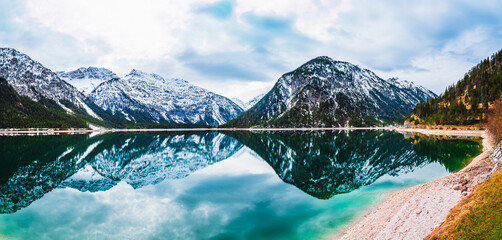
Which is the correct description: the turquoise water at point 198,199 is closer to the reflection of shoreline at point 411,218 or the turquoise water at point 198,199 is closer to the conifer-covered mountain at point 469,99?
the reflection of shoreline at point 411,218

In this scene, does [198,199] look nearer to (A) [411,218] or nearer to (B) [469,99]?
(A) [411,218]

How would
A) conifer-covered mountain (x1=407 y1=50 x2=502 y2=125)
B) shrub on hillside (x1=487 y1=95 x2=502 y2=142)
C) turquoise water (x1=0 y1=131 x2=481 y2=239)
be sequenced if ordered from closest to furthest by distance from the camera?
1. turquoise water (x1=0 y1=131 x2=481 y2=239)
2. shrub on hillside (x1=487 y1=95 x2=502 y2=142)
3. conifer-covered mountain (x1=407 y1=50 x2=502 y2=125)

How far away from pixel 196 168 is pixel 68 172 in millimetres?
24675

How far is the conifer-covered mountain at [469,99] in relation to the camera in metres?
140

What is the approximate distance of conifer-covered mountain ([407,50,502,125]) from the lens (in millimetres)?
140000

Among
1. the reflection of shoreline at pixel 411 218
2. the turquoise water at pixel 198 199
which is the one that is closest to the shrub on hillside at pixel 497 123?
the turquoise water at pixel 198 199

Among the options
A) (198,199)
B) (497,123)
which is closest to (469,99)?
(497,123)

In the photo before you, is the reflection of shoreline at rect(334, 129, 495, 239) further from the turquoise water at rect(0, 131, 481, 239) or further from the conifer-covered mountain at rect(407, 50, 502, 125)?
the conifer-covered mountain at rect(407, 50, 502, 125)

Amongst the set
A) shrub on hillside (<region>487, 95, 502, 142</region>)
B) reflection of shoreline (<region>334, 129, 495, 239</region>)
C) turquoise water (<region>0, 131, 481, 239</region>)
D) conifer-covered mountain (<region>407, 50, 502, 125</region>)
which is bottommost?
turquoise water (<region>0, 131, 481, 239</region>)

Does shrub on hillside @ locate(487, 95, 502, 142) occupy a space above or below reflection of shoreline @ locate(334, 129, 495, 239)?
above

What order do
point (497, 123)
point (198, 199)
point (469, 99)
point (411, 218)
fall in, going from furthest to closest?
1. point (469, 99)
2. point (497, 123)
3. point (198, 199)
4. point (411, 218)

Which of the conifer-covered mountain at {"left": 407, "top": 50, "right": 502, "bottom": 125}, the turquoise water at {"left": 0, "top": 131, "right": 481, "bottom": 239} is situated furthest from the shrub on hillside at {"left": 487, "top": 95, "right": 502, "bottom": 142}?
the conifer-covered mountain at {"left": 407, "top": 50, "right": 502, "bottom": 125}

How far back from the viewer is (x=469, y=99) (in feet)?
527

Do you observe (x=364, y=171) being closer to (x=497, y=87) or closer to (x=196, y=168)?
(x=196, y=168)
